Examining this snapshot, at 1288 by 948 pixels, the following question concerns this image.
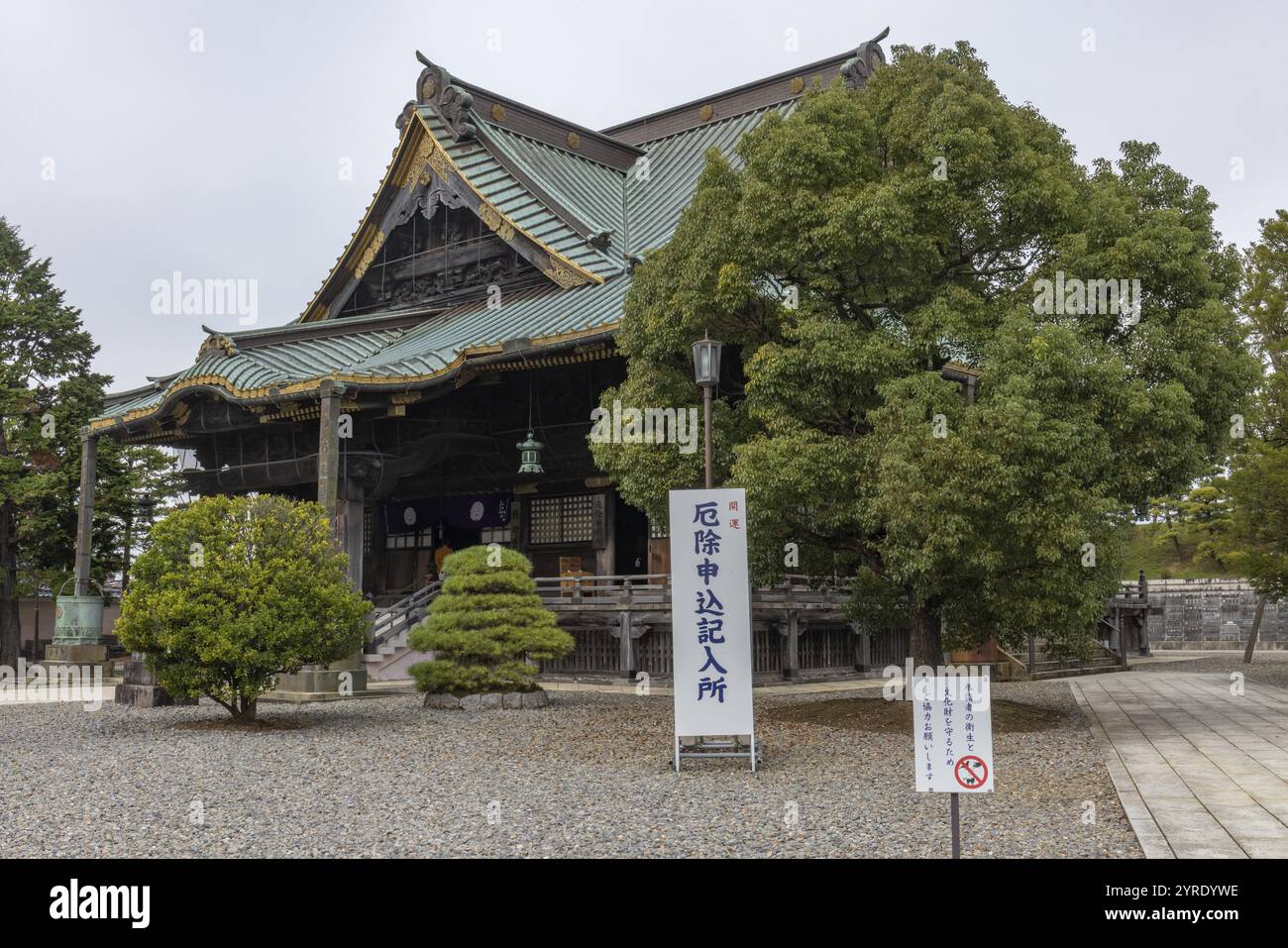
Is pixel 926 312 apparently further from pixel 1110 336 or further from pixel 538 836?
pixel 538 836

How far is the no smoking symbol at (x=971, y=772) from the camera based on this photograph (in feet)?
18.4

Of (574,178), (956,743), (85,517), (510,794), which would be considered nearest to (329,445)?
(85,517)

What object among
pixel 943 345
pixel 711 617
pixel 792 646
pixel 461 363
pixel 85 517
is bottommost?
pixel 792 646

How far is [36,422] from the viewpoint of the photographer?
89.9ft

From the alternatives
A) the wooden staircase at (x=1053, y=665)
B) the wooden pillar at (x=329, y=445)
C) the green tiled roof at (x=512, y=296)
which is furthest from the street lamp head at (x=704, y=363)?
the wooden staircase at (x=1053, y=665)

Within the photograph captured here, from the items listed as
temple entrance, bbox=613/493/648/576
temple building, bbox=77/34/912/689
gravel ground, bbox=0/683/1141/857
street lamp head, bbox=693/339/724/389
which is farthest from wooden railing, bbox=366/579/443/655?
street lamp head, bbox=693/339/724/389

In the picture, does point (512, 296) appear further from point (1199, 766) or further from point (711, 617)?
point (1199, 766)

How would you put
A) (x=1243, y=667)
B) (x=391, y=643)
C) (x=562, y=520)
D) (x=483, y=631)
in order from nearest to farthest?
(x=483, y=631) → (x=391, y=643) → (x=562, y=520) → (x=1243, y=667)

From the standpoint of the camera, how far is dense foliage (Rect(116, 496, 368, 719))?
1260 cm

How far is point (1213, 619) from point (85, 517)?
36.8m

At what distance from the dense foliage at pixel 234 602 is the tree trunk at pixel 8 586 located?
1660cm

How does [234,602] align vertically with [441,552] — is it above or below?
below

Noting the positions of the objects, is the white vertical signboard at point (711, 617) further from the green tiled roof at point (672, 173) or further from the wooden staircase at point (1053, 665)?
the green tiled roof at point (672, 173)

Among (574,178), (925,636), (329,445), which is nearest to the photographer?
(925,636)
